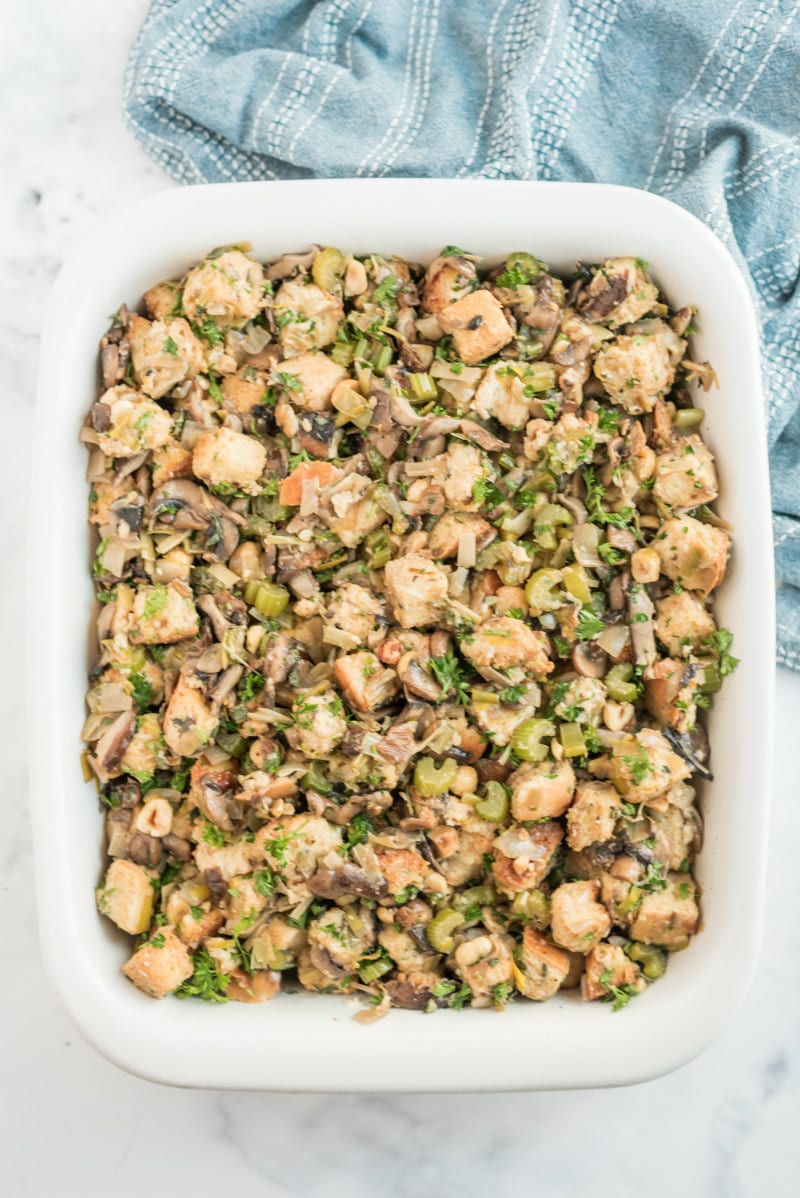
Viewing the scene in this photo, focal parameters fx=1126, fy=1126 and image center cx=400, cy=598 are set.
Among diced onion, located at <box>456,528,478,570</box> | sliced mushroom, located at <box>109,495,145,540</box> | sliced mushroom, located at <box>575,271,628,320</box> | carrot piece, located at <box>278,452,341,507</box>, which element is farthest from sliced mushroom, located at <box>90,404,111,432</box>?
sliced mushroom, located at <box>575,271,628,320</box>

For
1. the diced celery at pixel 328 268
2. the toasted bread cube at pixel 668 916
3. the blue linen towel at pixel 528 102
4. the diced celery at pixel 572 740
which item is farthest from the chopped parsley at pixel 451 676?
the blue linen towel at pixel 528 102

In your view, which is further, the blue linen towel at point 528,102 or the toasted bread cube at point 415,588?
the blue linen towel at point 528,102

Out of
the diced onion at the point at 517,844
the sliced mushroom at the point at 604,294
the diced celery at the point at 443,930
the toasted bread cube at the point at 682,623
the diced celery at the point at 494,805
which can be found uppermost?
the sliced mushroom at the point at 604,294

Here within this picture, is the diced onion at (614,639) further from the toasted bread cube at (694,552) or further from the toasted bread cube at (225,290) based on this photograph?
the toasted bread cube at (225,290)

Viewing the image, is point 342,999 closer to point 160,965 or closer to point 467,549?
point 160,965

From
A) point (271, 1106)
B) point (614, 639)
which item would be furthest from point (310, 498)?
point (271, 1106)

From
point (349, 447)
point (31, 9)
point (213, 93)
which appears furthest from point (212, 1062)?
point (31, 9)

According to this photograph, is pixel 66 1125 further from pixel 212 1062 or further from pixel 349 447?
pixel 349 447
